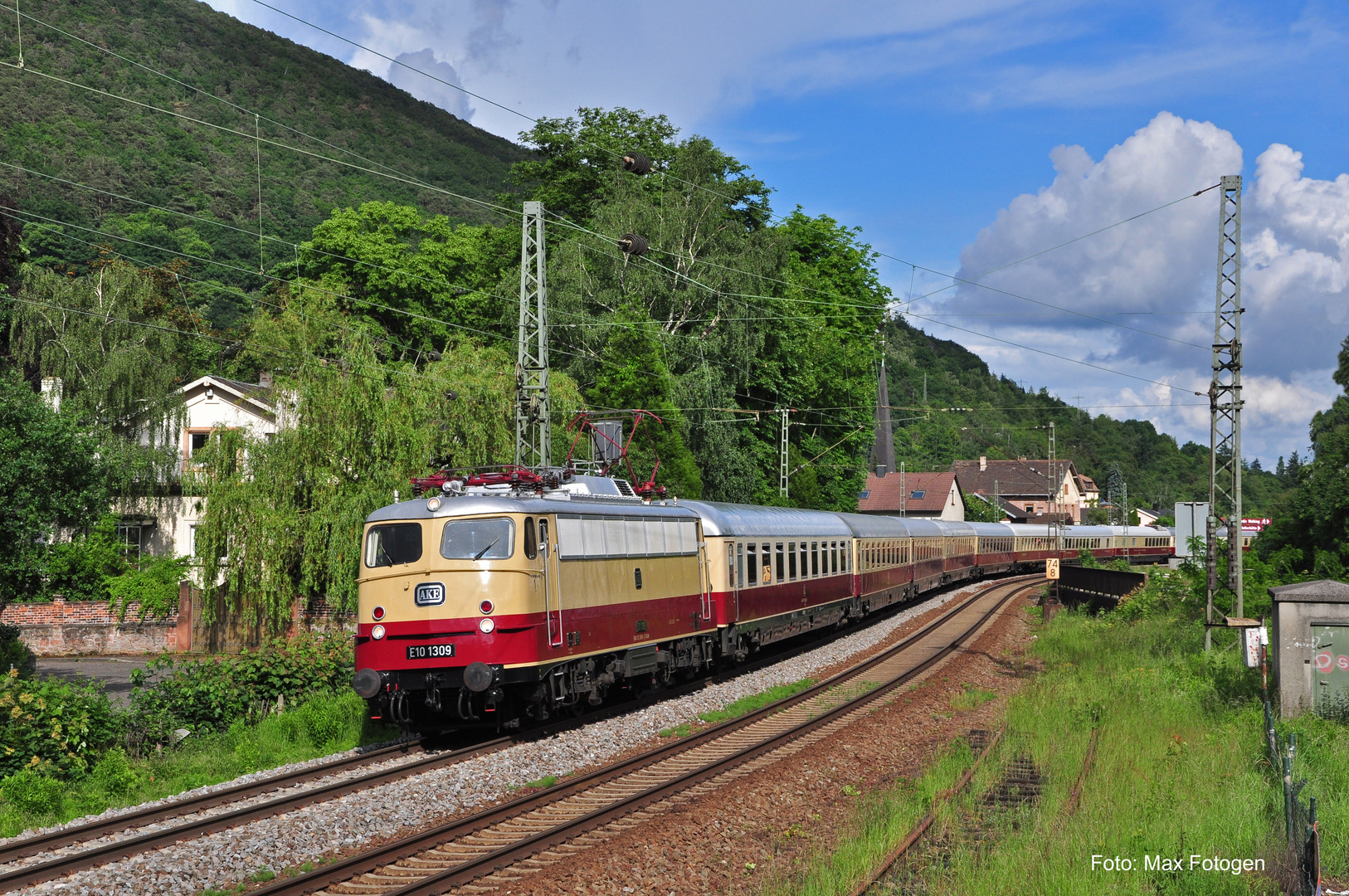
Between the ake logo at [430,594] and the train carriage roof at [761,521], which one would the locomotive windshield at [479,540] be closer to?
the ake logo at [430,594]

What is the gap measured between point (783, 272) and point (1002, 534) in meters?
22.6

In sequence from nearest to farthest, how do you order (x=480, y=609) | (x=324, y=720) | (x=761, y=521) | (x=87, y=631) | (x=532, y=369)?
(x=480, y=609) < (x=324, y=720) < (x=532, y=369) < (x=761, y=521) < (x=87, y=631)

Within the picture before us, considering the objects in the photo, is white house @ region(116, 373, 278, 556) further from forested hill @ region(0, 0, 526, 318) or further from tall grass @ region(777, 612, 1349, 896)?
tall grass @ region(777, 612, 1349, 896)

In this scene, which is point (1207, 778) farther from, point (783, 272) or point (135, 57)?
point (135, 57)

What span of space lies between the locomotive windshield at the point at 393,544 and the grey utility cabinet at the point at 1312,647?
10864 mm

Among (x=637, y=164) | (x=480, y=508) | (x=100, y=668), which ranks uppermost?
(x=637, y=164)

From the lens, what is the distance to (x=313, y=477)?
26.8 metres

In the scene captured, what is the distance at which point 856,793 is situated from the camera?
1285 centimetres

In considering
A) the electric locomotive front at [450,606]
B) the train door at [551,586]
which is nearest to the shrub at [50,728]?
the electric locomotive front at [450,606]

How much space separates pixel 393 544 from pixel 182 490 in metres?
22.5

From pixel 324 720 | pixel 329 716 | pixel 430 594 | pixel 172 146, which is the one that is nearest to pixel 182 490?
pixel 329 716

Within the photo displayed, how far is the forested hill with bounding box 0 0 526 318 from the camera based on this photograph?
75.6 m

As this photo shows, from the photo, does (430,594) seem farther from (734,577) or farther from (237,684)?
(734,577)

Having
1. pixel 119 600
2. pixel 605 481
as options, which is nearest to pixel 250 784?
pixel 605 481
